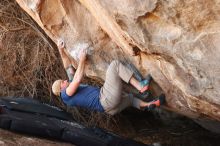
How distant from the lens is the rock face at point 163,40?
3842 mm

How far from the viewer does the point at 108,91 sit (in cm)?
524

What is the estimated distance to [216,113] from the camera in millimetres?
4578

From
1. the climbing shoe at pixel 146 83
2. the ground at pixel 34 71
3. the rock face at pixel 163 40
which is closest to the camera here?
the rock face at pixel 163 40

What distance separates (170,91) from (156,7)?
4.22ft

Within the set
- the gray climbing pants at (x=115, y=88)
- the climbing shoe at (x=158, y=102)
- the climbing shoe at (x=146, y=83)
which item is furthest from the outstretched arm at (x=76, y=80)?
the climbing shoe at (x=158, y=102)

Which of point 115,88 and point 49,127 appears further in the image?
point 49,127

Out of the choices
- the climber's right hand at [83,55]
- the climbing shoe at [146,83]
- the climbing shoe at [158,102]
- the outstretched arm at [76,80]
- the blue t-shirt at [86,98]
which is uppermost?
the climber's right hand at [83,55]

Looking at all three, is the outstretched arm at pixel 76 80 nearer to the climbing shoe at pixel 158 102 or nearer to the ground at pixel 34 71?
the climbing shoe at pixel 158 102

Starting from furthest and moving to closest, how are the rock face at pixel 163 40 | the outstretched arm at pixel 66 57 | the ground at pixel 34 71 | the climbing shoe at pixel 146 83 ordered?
the ground at pixel 34 71, the outstretched arm at pixel 66 57, the climbing shoe at pixel 146 83, the rock face at pixel 163 40

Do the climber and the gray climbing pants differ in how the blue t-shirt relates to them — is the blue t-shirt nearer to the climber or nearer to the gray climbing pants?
the climber

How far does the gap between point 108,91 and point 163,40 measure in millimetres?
1249

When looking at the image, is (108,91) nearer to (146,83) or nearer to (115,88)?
(115,88)

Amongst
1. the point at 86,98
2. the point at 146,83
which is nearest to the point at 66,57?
the point at 86,98

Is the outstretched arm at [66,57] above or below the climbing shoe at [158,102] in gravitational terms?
above
